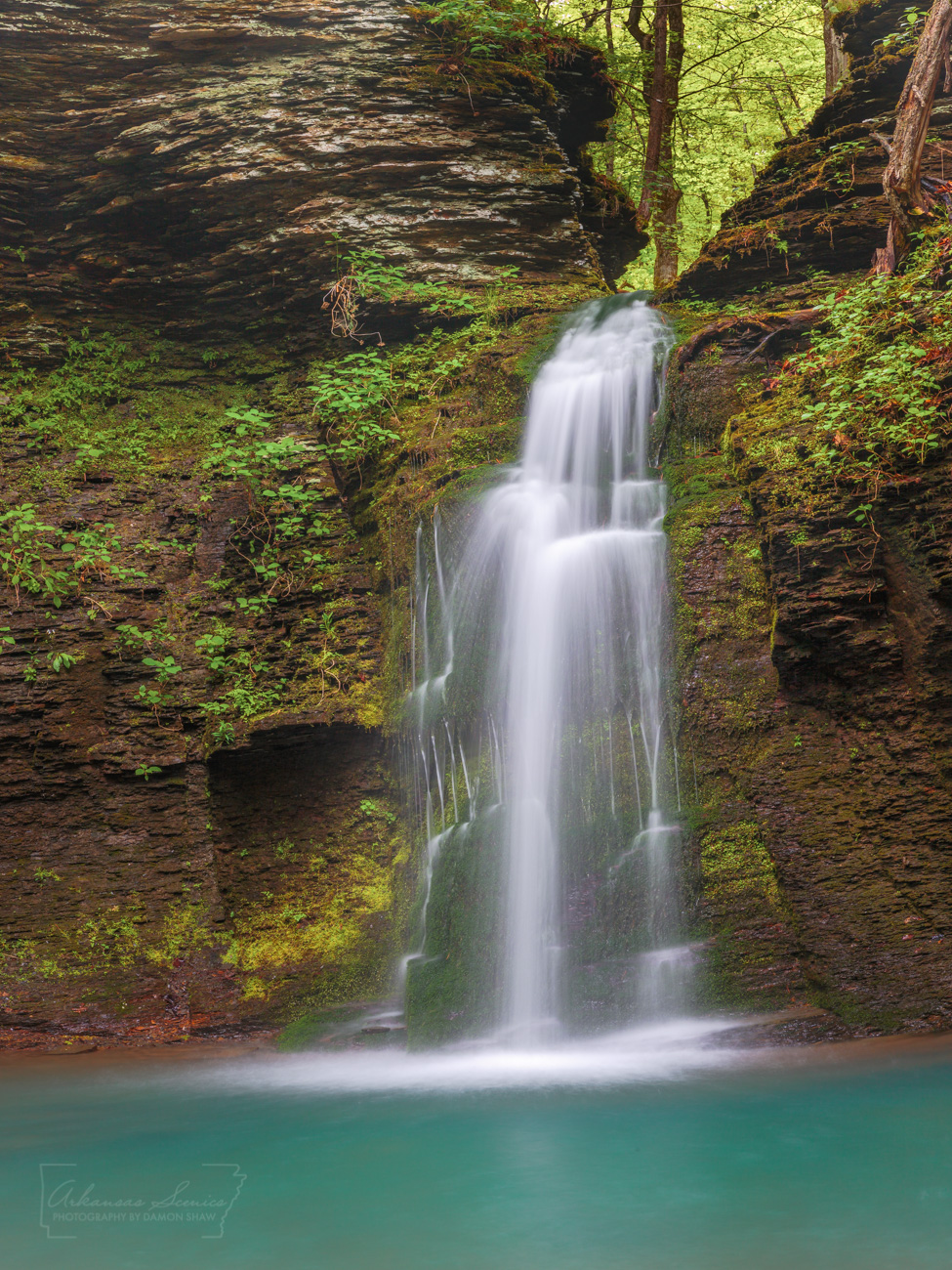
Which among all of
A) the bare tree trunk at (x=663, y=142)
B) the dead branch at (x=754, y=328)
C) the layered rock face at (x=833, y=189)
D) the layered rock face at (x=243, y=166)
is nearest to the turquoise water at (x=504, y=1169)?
the dead branch at (x=754, y=328)

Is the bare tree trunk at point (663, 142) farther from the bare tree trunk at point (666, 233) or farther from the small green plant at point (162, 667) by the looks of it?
the small green plant at point (162, 667)

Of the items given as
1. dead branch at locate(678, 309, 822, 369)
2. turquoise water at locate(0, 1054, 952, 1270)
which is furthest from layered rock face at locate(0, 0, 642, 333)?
turquoise water at locate(0, 1054, 952, 1270)

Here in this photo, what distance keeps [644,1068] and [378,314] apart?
7.78m

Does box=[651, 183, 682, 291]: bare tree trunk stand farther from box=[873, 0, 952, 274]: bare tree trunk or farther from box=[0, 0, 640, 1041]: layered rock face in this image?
box=[873, 0, 952, 274]: bare tree trunk

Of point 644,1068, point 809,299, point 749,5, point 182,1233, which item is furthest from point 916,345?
point 749,5

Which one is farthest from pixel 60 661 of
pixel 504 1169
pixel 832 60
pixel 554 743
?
pixel 832 60

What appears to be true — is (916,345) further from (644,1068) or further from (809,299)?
(644,1068)

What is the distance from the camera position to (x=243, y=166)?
9531mm

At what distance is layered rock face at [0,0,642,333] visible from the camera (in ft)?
31.5

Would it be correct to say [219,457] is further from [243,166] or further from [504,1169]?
[504,1169]

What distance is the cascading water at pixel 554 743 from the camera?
5480 mm

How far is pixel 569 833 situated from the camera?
587 cm

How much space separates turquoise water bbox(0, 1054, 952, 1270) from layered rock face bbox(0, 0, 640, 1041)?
1796 millimetres

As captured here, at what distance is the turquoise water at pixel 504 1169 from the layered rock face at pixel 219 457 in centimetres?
180
